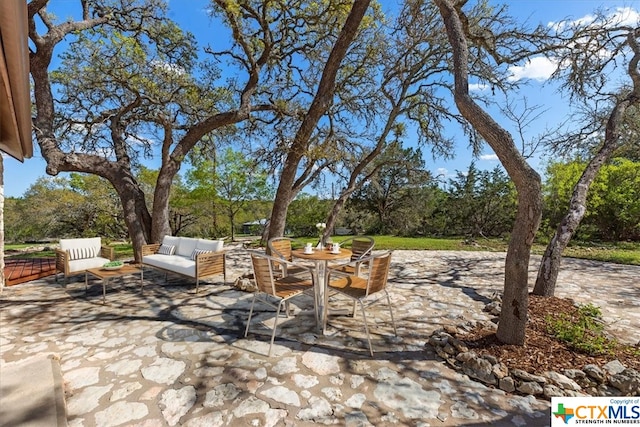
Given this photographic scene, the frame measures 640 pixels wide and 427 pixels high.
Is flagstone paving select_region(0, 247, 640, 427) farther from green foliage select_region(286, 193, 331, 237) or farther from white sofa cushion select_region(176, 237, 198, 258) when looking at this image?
green foliage select_region(286, 193, 331, 237)

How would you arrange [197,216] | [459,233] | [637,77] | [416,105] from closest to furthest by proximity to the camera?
[637,77] < [416,105] < [197,216] < [459,233]

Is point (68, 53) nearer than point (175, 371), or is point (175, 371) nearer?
point (175, 371)

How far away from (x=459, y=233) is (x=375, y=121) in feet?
41.6

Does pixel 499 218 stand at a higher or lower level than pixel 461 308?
higher

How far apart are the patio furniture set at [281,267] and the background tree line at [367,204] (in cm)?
316

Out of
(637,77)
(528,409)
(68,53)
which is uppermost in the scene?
(68,53)

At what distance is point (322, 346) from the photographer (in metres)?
2.85

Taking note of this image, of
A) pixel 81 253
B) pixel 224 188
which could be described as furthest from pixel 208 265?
pixel 224 188

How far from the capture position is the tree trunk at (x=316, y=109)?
4.10 meters

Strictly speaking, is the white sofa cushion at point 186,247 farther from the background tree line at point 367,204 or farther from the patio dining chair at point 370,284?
the patio dining chair at point 370,284

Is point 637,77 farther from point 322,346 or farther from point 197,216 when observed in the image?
point 197,216

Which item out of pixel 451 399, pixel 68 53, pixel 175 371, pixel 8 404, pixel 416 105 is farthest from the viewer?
pixel 416 105

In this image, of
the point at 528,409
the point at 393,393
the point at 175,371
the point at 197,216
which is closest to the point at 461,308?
the point at 528,409

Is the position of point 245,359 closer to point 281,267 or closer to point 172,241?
point 281,267
